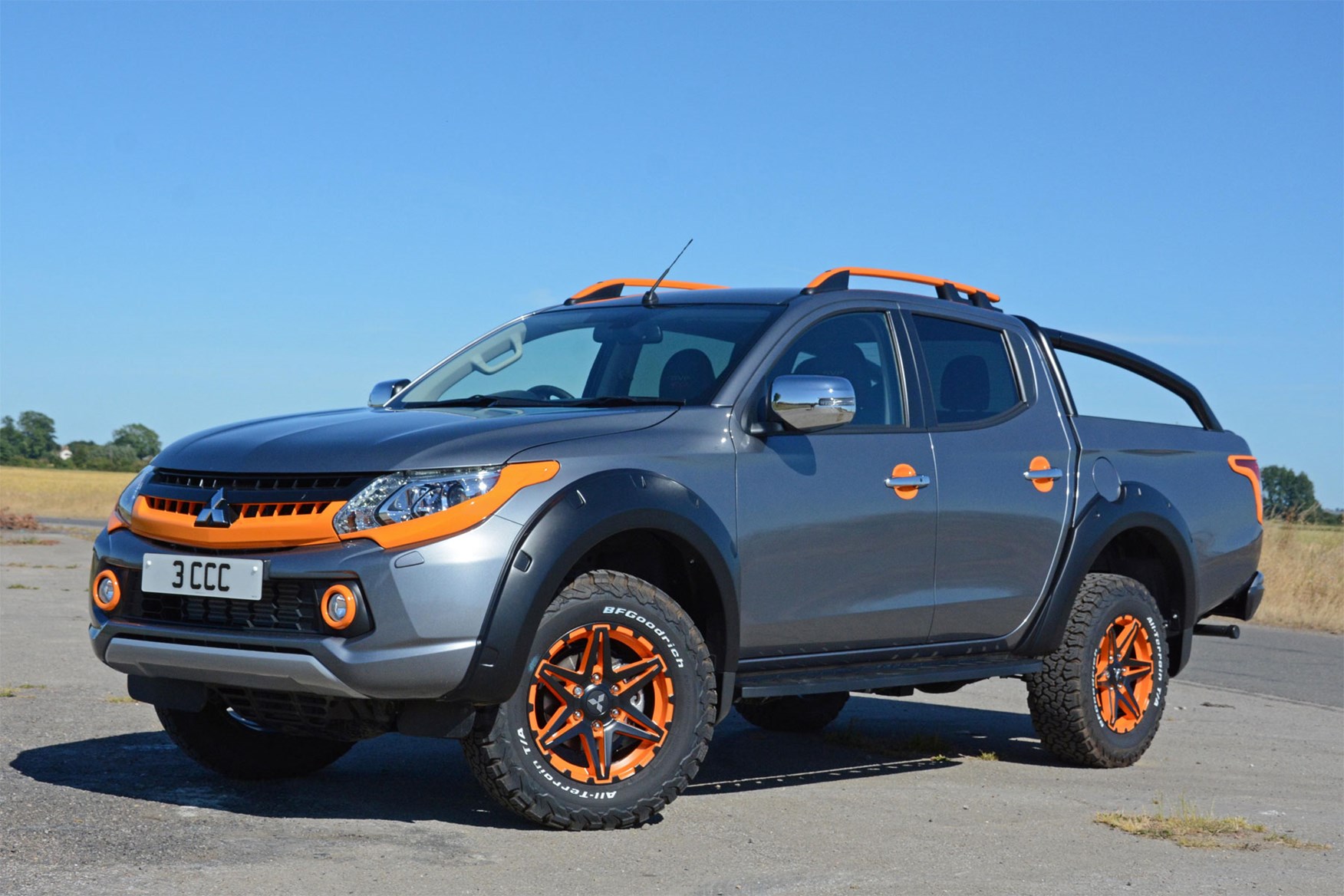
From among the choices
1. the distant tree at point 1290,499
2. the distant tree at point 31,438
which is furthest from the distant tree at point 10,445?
the distant tree at point 1290,499

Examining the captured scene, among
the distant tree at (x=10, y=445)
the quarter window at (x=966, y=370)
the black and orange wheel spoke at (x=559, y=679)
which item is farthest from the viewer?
the distant tree at (x=10, y=445)

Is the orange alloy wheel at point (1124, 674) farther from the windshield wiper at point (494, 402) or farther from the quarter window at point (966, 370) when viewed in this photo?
the windshield wiper at point (494, 402)

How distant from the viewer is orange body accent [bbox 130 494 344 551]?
15.8 ft

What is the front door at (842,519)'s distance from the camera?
18.5 ft

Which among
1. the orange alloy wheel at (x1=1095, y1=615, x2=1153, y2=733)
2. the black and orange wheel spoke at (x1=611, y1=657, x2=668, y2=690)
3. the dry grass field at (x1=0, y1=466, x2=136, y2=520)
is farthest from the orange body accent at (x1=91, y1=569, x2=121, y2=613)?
the dry grass field at (x1=0, y1=466, x2=136, y2=520)

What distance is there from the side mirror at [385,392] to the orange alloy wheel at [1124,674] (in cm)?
333

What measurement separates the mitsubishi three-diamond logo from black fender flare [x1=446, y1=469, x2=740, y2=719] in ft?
2.97

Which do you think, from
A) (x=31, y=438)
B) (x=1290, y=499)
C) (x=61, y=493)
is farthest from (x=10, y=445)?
(x=1290, y=499)

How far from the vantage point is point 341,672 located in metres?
4.73

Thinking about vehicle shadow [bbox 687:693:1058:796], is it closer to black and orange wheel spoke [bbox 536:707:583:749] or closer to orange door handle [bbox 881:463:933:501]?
black and orange wheel spoke [bbox 536:707:583:749]

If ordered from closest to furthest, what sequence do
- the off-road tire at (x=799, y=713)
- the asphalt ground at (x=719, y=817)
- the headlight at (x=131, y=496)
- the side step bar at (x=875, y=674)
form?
the asphalt ground at (x=719, y=817), the headlight at (x=131, y=496), the side step bar at (x=875, y=674), the off-road tire at (x=799, y=713)

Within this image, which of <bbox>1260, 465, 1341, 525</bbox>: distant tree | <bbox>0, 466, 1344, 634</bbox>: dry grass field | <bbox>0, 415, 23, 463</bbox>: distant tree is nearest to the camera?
<bbox>0, 466, 1344, 634</bbox>: dry grass field

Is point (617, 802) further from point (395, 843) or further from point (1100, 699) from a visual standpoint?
point (1100, 699)

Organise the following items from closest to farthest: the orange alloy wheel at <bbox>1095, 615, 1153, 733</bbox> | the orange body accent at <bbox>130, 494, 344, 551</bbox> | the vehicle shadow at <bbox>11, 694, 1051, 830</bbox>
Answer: the orange body accent at <bbox>130, 494, 344, 551</bbox> < the vehicle shadow at <bbox>11, 694, 1051, 830</bbox> < the orange alloy wheel at <bbox>1095, 615, 1153, 733</bbox>
